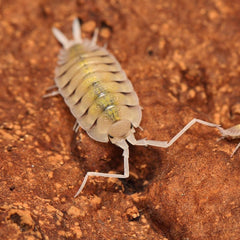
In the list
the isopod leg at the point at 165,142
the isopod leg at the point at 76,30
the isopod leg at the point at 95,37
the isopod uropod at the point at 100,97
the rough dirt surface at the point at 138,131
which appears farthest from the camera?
the isopod leg at the point at 76,30

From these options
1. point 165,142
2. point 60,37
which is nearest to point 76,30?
point 60,37

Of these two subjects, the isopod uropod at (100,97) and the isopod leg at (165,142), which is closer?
the isopod leg at (165,142)

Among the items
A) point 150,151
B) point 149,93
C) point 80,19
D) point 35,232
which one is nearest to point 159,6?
point 80,19

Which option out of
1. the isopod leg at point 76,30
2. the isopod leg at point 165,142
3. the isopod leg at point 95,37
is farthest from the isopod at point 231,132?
the isopod leg at point 76,30

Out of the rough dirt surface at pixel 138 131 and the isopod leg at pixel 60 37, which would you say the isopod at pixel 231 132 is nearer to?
the rough dirt surface at pixel 138 131

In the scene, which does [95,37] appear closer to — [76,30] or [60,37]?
[76,30]

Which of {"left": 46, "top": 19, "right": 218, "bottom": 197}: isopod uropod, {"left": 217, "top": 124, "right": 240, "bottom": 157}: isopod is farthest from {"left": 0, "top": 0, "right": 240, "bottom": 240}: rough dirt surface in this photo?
{"left": 46, "top": 19, "right": 218, "bottom": 197}: isopod uropod

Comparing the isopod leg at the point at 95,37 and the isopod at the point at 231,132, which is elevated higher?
the isopod leg at the point at 95,37
